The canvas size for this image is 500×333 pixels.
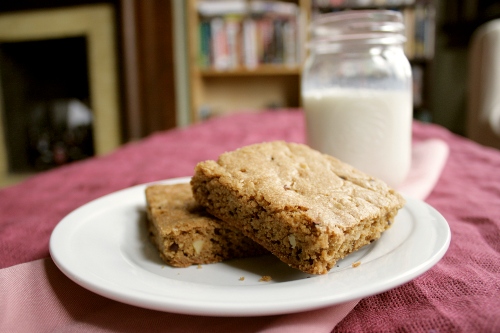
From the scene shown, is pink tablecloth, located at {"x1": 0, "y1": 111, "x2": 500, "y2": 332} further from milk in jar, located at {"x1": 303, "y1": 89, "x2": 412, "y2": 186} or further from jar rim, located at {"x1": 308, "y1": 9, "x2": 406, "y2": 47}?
jar rim, located at {"x1": 308, "y1": 9, "x2": 406, "y2": 47}

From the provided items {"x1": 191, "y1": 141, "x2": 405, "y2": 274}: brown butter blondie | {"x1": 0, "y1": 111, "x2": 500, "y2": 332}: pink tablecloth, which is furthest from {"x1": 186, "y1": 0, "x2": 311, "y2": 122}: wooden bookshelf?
{"x1": 191, "y1": 141, "x2": 405, "y2": 274}: brown butter blondie

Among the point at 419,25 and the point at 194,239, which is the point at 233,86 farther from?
the point at 194,239

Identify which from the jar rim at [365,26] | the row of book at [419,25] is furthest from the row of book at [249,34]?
the jar rim at [365,26]

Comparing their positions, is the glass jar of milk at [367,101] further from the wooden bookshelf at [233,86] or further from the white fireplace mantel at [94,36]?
the white fireplace mantel at [94,36]

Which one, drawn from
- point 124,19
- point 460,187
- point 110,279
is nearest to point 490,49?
point 460,187

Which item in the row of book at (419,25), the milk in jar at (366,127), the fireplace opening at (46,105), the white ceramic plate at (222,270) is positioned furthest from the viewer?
the fireplace opening at (46,105)

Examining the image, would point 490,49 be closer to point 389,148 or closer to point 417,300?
point 389,148
